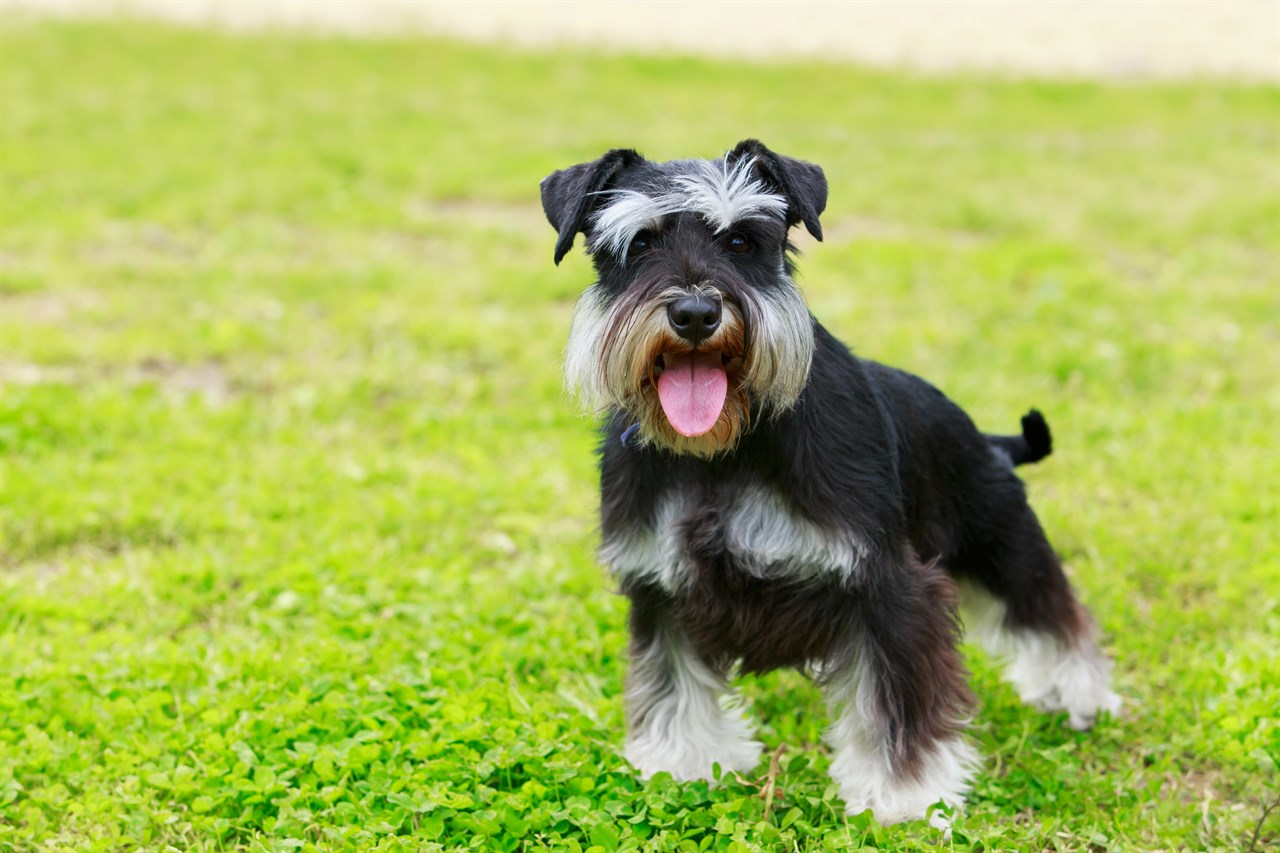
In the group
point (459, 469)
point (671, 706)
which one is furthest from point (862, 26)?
point (671, 706)

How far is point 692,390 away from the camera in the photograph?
3805mm

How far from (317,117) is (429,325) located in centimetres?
694

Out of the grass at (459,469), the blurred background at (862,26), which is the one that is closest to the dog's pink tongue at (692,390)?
the grass at (459,469)

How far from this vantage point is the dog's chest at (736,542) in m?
3.94

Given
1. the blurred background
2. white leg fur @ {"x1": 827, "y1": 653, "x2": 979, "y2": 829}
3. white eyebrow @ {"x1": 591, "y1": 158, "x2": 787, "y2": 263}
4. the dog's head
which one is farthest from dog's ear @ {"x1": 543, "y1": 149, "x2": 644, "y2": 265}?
the blurred background

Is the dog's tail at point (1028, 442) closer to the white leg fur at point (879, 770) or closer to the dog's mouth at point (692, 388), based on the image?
the white leg fur at point (879, 770)

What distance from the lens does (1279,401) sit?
7.64 meters

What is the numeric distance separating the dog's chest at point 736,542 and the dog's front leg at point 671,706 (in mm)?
303

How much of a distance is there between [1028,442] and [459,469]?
319 centimetres

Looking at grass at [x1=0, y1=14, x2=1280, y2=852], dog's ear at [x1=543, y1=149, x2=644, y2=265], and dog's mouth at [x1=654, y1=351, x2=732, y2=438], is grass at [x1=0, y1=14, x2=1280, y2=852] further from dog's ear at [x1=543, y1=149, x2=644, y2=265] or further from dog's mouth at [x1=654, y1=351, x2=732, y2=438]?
dog's ear at [x1=543, y1=149, x2=644, y2=265]

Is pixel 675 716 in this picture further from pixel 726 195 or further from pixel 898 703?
pixel 726 195

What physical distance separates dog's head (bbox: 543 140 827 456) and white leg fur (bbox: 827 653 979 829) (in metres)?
0.98

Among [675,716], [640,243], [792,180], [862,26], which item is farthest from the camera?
[862,26]

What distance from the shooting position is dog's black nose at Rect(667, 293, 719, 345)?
3.66 metres
